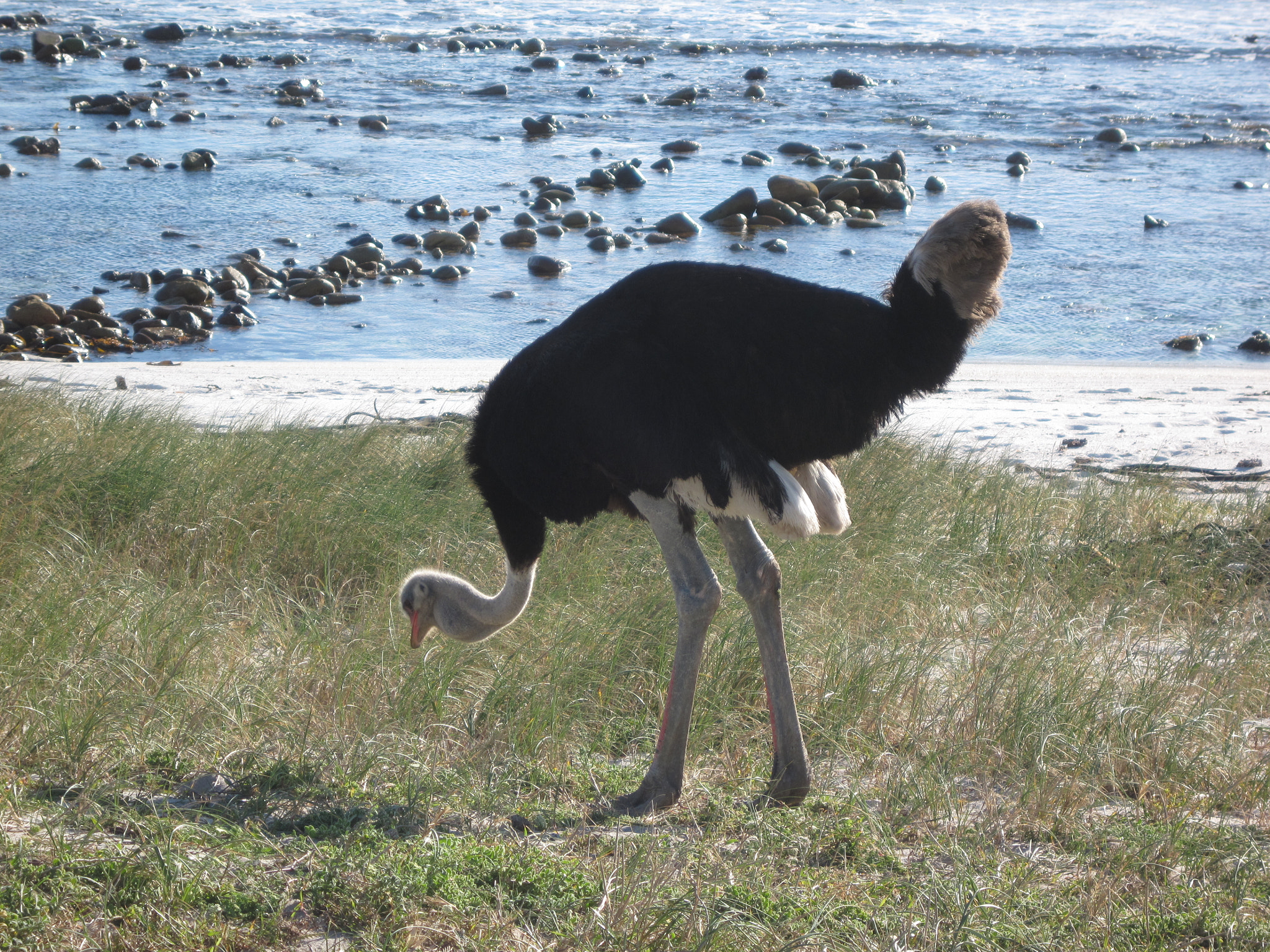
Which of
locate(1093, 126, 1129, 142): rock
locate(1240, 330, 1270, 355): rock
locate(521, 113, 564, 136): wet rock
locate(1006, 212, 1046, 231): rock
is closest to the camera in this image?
locate(1240, 330, 1270, 355): rock

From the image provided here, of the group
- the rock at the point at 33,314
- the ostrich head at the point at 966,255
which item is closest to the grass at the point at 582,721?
the ostrich head at the point at 966,255

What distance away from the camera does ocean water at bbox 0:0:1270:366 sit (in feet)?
41.9

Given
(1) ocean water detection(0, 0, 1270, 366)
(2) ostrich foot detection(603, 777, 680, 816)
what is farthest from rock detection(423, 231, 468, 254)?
(2) ostrich foot detection(603, 777, 680, 816)

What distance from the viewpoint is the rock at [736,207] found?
51.3 ft

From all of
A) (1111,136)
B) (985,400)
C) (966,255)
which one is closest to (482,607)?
(966,255)

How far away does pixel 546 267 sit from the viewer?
13.7 meters

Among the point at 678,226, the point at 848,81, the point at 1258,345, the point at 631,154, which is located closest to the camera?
the point at 1258,345

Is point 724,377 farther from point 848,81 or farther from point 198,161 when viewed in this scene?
point 848,81

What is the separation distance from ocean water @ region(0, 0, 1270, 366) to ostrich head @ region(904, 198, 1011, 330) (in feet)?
26.4

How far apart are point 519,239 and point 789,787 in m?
11.8

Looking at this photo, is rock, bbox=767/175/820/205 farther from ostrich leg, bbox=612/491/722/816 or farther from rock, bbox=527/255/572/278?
ostrich leg, bbox=612/491/722/816

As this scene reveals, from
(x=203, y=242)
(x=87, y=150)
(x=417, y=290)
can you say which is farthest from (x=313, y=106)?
(x=417, y=290)

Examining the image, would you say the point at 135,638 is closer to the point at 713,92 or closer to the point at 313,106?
the point at 313,106

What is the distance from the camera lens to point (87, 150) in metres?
18.3
